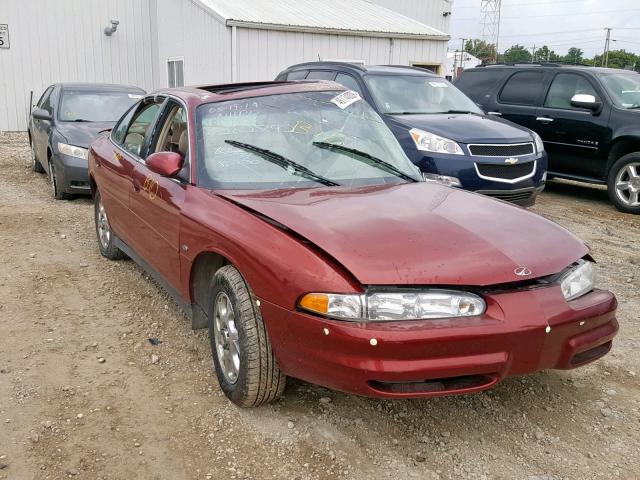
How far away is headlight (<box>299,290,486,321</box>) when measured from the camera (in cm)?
245

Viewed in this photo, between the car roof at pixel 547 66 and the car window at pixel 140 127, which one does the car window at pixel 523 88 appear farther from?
the car window at pixel 140 127

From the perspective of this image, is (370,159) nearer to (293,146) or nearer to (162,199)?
(293,146)

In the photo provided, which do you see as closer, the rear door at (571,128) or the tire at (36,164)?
the rear door at (571,128)

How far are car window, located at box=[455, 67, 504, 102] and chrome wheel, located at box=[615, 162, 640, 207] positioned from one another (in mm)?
2725

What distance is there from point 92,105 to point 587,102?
23.1 feet

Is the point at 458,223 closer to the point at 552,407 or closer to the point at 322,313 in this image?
the point at 322,313

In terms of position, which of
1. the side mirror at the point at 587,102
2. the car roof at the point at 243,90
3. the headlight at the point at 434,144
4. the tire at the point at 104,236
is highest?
the car roof at the point at 243,90

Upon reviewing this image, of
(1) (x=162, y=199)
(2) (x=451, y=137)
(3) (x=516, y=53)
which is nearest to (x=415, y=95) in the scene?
(2) (x=451, y=137)

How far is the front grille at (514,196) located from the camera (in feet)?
21.9

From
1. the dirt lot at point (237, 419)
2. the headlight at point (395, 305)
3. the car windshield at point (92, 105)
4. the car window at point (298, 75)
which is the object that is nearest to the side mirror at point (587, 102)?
the car window at point (298, 75)

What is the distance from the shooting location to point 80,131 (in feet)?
26.7

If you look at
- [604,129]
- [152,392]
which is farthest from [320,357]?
[604,129]

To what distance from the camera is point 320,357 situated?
255 centimetres

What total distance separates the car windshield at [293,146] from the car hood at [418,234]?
19 cm
